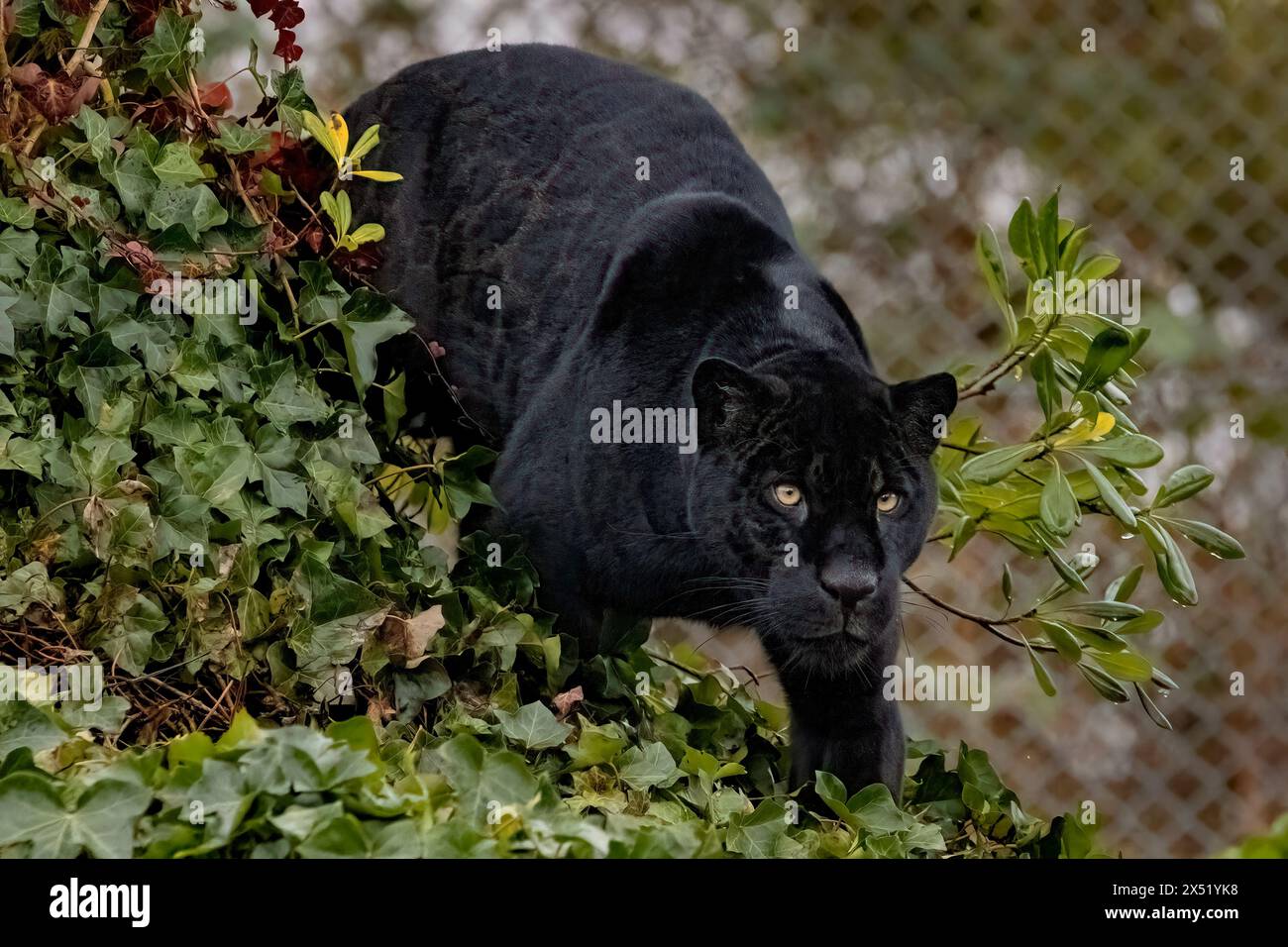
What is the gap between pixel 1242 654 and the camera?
2969 millimetres

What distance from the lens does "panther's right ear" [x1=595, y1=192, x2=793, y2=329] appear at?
195cm

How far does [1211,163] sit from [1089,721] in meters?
1.26

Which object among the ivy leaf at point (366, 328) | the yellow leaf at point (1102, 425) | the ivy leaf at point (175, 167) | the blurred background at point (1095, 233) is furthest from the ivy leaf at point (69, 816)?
the blurred background at point (1095, 233)

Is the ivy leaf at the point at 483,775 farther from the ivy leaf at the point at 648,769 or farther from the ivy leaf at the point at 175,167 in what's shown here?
the ivy leaf at the point at 175,167

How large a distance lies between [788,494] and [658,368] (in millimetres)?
295

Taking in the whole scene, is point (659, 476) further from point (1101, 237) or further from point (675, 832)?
point (1101, 237)

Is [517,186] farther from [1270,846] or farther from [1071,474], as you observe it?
[1270,846]

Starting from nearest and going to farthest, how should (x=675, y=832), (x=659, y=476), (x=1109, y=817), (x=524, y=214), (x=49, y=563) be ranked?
(x=675, y=832) < (x=49, y=563) < (x=659, y=476) < (x=524, y=214) < (x=1109, y=817)

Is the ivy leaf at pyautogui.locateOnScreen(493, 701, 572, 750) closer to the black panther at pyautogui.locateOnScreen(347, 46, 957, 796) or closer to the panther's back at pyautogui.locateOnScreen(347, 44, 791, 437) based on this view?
the black panther at pyautogui.locateOnScreen(347, 46, 957, 796)

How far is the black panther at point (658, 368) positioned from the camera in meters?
1.72

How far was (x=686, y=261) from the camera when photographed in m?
1.96

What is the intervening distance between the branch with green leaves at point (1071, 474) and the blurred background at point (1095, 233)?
93 cm
